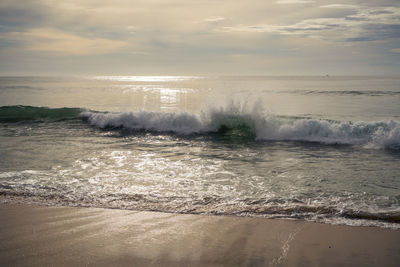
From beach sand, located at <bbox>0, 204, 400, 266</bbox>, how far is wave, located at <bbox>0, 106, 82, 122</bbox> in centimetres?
1329

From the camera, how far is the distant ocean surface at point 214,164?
5445mm

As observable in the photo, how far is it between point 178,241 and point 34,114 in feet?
54.6

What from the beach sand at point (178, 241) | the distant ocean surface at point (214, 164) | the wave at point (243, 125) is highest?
the wave at point (243, 125)

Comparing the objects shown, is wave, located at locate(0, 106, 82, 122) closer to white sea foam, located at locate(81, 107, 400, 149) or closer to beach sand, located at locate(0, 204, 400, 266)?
white sea foam, located at locate(81, 107, 400, 149)

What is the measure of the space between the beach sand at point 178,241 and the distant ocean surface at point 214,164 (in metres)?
0.42

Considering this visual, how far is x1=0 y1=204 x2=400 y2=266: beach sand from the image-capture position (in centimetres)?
359

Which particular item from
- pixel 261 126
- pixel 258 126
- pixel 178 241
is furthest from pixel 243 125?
pixel 178 241

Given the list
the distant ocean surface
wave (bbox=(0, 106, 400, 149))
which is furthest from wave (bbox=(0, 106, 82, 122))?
the distant ocean surface

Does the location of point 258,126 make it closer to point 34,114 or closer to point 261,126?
point 261,126

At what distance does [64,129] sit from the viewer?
1441 cm

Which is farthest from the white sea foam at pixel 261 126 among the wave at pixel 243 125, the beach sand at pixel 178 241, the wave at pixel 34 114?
the beach sand at pixel 178 241

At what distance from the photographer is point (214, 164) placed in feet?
27.5

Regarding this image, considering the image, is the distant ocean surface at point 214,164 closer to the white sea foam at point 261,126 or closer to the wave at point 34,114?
the white sea foam at point 261,126

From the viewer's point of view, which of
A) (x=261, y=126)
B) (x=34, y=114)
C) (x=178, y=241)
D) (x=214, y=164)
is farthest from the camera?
(x=34, y=114)
